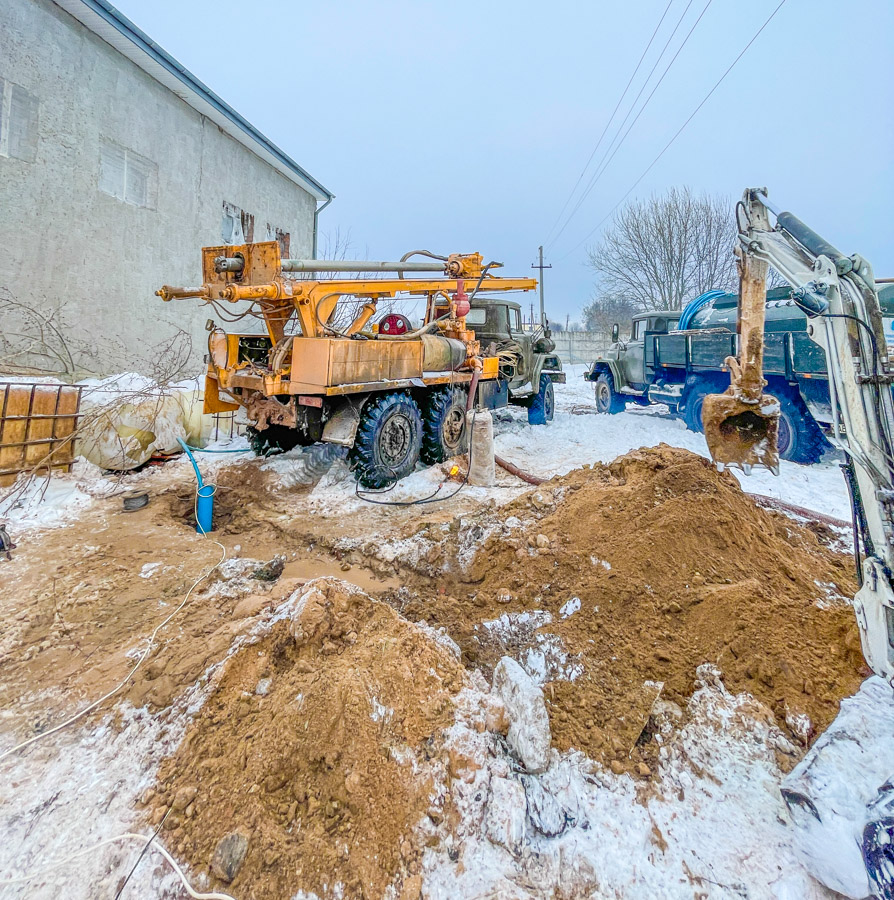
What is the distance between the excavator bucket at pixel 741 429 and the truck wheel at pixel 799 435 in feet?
15.5

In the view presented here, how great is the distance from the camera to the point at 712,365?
803 cm

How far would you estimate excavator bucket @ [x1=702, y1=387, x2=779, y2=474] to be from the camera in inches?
111

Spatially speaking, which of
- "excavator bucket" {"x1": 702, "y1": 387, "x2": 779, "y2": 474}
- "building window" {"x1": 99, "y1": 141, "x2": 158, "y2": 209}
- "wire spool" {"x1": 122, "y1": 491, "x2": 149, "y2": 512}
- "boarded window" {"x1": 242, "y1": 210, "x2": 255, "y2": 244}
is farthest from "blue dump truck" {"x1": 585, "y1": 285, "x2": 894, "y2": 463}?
"building window" {"x1": 99, "y1": 141, "x2": 158, "y2": 209}

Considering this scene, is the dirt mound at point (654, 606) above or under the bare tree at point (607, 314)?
under

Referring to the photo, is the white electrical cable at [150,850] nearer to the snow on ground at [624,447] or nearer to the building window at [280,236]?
the snow on ground at [624,447]

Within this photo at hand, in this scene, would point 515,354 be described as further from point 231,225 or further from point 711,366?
point 231,225

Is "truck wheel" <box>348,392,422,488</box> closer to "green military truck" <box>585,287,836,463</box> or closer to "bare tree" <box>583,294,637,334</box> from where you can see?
"green military truck" <box>585,287,836,463</box>

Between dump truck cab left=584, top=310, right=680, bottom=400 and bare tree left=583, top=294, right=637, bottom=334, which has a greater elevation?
bare tree left=583, top=294, right=637, bottom=334

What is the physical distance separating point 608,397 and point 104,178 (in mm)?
10983

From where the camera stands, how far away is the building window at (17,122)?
21.9 feet

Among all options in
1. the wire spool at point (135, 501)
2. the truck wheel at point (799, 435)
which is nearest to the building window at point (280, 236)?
the wire spool at point (135, 501)

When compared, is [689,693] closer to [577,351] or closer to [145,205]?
[145,205]

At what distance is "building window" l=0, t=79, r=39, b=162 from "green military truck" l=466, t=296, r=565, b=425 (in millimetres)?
7281

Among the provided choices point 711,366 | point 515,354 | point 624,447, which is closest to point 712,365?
point 711,366
